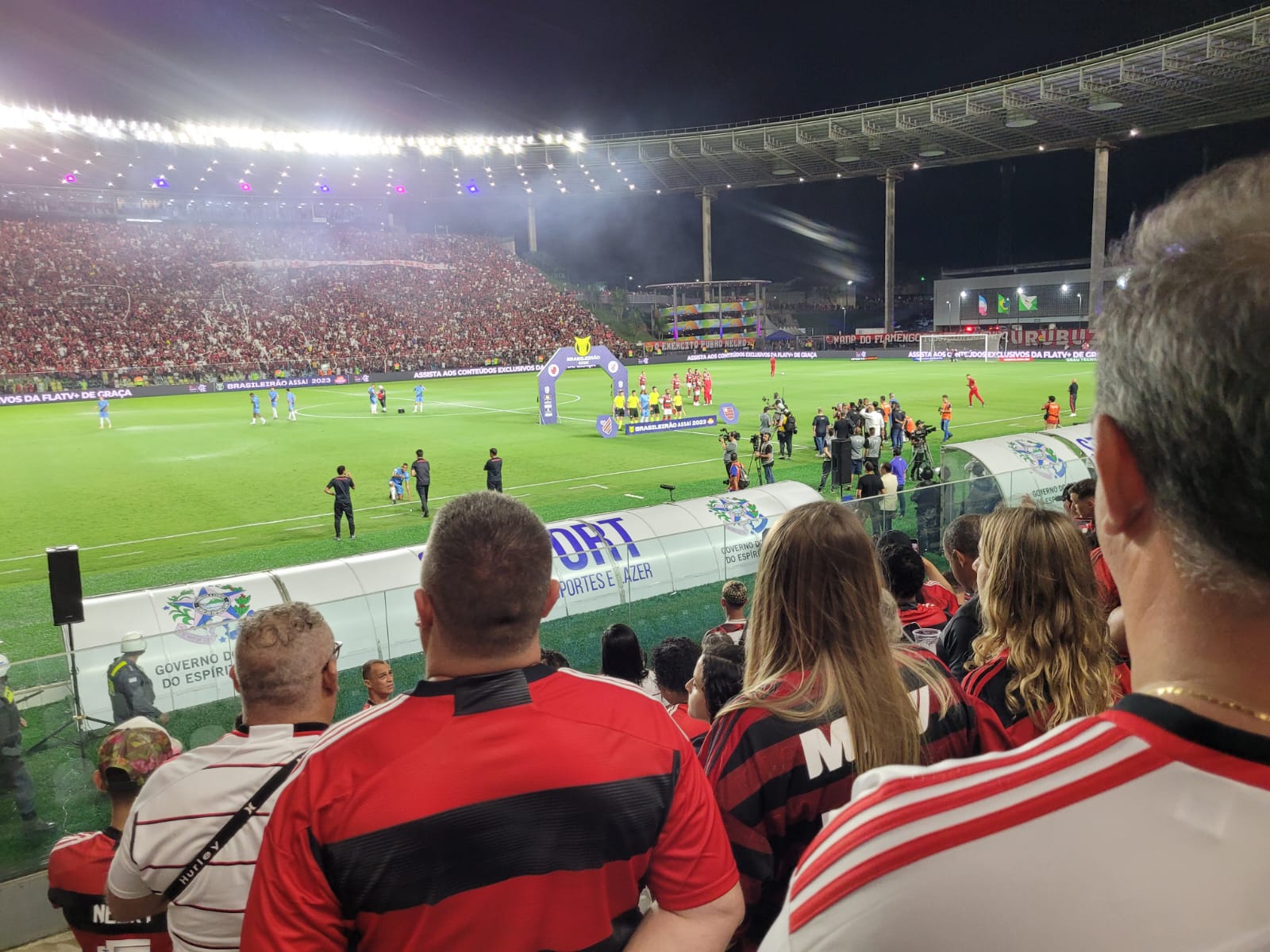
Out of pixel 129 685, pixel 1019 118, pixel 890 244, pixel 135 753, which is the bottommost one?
pixel 129 685

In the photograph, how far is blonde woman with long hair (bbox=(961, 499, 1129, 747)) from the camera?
333 cm

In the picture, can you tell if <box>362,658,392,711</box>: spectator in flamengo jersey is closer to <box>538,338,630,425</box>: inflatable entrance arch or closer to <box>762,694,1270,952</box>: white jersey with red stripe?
<box>762,694,1270,952</box>: white jersey with red stripe

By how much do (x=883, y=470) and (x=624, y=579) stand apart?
41.8ft

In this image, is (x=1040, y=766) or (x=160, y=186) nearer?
(x=1040, y=766)

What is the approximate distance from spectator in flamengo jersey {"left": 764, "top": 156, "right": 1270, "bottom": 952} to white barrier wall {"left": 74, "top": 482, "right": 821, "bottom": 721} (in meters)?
7.06

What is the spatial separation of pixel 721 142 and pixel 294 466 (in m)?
65.4

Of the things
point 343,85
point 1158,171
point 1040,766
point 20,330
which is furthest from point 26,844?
point 1158,171

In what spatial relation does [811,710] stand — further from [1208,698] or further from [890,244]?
[890,244]

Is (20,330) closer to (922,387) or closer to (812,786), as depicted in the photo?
(922,387)

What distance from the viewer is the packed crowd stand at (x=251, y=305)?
57.3 m

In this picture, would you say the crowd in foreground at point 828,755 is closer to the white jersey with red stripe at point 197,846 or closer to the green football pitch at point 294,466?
the white jersey with red stripe at point 197,846

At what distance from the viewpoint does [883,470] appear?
2172cm

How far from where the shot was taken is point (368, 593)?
9.10 m

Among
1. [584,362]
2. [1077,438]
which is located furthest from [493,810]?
[584,362]
